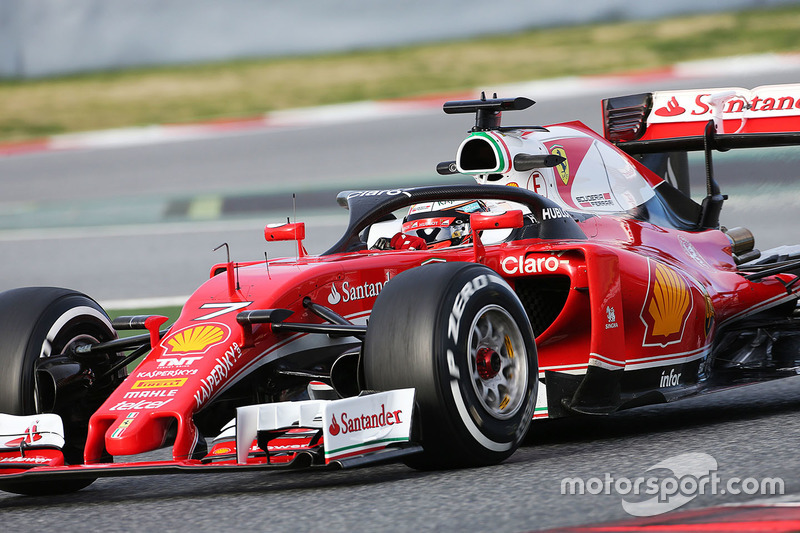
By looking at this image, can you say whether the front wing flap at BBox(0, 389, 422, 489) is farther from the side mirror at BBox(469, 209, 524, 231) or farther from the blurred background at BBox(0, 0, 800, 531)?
the side mirror at BBox(469, 209, 524, 231)

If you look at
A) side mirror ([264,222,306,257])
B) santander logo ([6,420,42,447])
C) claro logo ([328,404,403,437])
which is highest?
side mirror ([264,222,306,257])

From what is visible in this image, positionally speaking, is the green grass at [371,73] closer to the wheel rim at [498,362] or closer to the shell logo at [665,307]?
the shell logo at [665,307]

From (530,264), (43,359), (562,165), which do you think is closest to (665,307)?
(530,264)


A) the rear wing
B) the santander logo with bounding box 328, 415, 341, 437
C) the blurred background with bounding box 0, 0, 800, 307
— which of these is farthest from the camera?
the blurred background with bounding box 0, 0, 800, 307

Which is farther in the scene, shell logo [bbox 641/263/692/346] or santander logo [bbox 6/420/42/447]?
shell logo [bbox 641/263/692/346]

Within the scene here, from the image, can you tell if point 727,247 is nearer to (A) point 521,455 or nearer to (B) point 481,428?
(A) point 521,455

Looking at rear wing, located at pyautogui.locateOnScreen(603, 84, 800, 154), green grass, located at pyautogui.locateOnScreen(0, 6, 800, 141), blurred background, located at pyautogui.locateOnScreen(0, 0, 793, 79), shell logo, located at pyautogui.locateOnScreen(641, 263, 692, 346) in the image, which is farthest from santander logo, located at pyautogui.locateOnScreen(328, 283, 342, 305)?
blurred background, located at pyautogui.locateOnScreen(0, 0, 793, 79)

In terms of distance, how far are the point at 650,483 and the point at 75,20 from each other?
17.3 m

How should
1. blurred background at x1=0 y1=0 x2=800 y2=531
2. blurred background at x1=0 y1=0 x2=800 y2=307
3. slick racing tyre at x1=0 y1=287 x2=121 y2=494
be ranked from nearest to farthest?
blurred background at x1=0 y1=0 x2=800 y2=531
slick racing tyre at x1=0 y1=287 x2=121 y2=494
blurred background at x1=0 y1=0 x2=800 y2=307

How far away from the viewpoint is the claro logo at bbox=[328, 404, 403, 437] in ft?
13.3

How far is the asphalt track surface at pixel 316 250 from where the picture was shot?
12.7ft

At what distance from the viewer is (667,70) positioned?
1703 cm

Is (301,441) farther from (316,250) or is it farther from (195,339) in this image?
(316,250)

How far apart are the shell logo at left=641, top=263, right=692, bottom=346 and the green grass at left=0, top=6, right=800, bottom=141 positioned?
40.7ft
